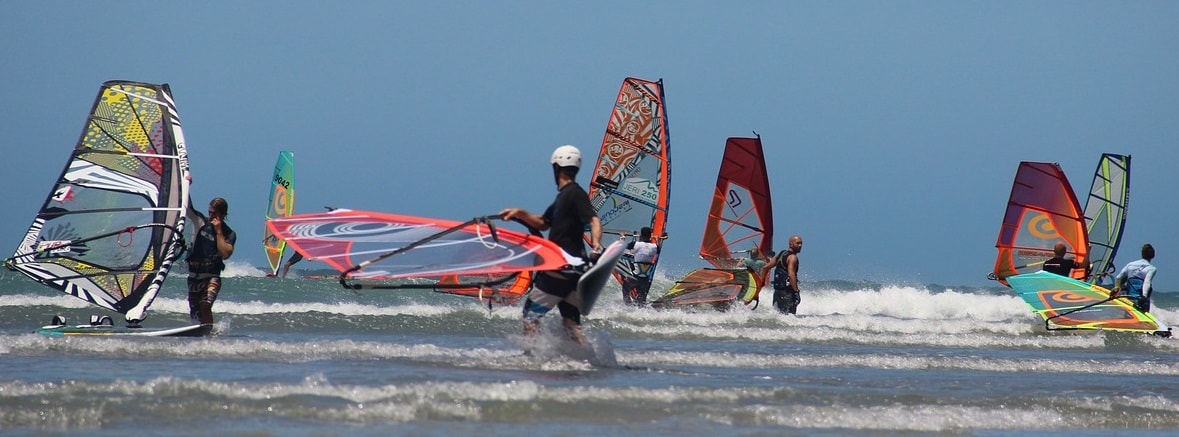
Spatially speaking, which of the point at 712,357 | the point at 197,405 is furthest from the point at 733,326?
the point at 197,405

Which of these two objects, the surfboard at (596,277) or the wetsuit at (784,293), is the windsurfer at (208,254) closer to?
the surfboard at (596,277)

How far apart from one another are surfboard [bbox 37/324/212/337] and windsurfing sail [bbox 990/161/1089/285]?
14146 mm

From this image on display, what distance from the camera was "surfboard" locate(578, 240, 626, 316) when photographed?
687 centimetres

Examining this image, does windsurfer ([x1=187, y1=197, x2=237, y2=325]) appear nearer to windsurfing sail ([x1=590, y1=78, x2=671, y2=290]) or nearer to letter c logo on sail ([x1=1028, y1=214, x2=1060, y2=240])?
windsurfing sail ([x1=590, y1=78, x2=671, y2=290])

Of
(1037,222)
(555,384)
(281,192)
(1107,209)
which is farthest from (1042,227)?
(555,384)

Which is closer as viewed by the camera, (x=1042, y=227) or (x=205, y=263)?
(x=205, y=263)

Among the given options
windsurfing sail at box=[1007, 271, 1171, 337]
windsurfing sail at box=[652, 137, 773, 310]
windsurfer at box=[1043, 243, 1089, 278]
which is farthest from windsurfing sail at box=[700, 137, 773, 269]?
windsurfing sail at box=[1007, 271, 1171, 337]

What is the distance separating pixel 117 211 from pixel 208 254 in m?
1.05

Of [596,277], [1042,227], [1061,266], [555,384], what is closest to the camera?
[555,384]

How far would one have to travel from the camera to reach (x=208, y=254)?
9.05 metres

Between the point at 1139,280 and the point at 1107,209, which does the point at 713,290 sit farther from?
the point at 1107,209

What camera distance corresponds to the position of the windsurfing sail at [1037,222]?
19.2m

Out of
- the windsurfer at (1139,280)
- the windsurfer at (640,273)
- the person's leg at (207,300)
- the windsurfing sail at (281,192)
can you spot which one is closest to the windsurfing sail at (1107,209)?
the windsurfer at (1139,280)

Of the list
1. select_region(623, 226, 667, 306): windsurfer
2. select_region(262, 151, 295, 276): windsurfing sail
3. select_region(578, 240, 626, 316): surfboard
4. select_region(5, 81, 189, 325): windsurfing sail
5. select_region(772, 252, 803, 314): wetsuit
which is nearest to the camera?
select_region(578, 240, 626, 316): surfboard
